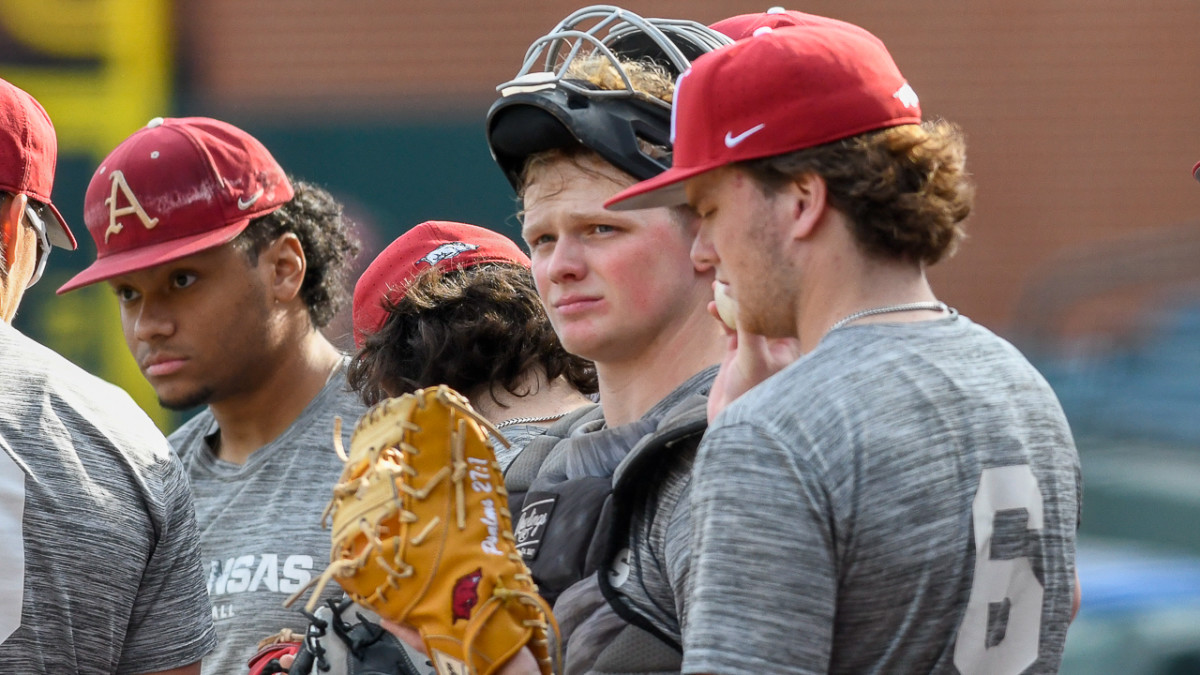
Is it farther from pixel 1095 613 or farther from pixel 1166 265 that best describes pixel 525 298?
pixel 1166 265

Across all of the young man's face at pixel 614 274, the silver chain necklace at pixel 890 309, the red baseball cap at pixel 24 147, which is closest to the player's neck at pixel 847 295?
the silver chain necklace at pixel 890 309

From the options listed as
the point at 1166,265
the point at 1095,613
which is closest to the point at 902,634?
the point at 1095,613

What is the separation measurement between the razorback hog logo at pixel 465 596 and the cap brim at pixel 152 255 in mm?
1659

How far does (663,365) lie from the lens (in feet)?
7.44

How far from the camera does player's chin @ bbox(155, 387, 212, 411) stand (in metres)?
3.30

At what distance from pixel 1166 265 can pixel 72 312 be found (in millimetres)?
6547

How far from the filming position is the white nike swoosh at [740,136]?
1778 millimetres

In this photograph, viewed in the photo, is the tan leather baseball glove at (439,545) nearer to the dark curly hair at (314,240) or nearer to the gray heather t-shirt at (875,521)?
the gray heather t-shirt at (875,521)

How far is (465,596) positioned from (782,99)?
759mm

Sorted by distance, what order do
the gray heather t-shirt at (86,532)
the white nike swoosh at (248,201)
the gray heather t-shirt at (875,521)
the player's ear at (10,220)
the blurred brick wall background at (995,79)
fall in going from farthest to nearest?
the blurred brick wall background at (995,79), the white nike swoosh at (248,201), the player's ear at (10,220), the gray heather t-shirt at (86,532), the gray heather t-shirt at (875,521)

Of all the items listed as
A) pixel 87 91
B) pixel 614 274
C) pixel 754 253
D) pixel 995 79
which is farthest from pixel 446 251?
pixel 995 79

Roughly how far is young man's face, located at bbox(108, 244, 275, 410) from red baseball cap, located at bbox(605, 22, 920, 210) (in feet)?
5.67

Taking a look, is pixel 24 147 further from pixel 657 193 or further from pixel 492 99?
pixel 492 99

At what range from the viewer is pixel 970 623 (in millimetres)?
1652
